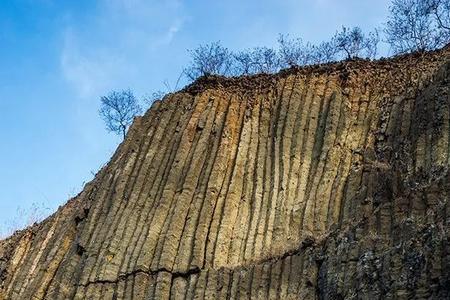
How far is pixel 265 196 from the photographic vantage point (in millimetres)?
17906

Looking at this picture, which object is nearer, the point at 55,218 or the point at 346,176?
the point at 346,176

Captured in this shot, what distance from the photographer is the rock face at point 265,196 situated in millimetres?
13445

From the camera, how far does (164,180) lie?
1909cm

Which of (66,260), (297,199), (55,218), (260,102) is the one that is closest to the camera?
(297,199)

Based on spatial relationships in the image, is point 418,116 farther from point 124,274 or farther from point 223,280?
point 124,274

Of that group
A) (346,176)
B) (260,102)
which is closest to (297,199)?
(346,176)

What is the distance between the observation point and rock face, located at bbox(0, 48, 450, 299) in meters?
13.4

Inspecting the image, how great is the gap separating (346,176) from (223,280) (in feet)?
13.4

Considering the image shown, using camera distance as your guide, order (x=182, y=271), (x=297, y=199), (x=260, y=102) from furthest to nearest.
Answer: (x=260, y=102), (x=297, y=199), (x=182, y=271)

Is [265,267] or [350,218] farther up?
[350,218]

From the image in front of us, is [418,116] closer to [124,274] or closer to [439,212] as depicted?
[439,212]

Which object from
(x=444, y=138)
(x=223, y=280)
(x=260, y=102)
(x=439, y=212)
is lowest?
(x=223, y=280)

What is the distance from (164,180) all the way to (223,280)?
4.45m

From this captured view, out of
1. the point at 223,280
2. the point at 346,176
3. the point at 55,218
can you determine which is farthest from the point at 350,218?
the point at 55,218
